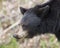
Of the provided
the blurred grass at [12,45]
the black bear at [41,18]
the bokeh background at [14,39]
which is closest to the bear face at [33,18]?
the black bear at [41,18]

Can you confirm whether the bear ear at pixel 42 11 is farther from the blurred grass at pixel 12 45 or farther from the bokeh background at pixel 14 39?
the blurred grass at pixel 12 45

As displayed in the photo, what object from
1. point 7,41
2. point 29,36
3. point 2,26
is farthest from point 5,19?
point 29,36

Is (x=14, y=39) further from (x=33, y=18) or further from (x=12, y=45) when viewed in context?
(x=33, y=18)

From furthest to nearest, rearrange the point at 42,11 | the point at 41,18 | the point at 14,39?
the point at 14,39, the point at 41,18, the point at 42,11

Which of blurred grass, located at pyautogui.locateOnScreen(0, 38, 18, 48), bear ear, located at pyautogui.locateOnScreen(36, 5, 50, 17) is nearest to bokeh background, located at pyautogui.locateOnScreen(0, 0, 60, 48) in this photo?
blurred grass, located at pyautogui.locateOnScreen(0, 38, 18, 48)

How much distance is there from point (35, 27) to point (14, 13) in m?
1.98

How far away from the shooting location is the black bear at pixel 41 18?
18.7 ft

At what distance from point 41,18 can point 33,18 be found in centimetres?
16

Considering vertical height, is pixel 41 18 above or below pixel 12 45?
above

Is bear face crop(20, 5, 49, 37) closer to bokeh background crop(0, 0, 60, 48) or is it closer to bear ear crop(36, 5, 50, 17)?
bear ear crop(36, 5, 50, 17)

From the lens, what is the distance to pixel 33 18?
5.76m

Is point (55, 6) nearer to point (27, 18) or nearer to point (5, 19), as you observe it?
point (27, 18)

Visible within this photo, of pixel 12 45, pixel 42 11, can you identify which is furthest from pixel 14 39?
pixel 42 11

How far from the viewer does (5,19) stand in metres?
7.73
